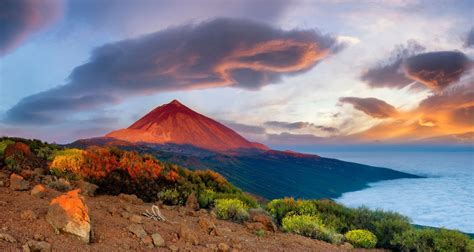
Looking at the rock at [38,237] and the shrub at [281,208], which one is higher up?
the rock at [38,237]

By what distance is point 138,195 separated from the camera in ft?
36.6

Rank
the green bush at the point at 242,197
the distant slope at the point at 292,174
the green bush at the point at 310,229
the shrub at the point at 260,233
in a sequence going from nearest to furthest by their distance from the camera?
1. the shrub at the point at 260,233
2. the green bush at the point at 310,229
3. the green bush at the point at 242,197
4. the distant slope at the point at 292,174

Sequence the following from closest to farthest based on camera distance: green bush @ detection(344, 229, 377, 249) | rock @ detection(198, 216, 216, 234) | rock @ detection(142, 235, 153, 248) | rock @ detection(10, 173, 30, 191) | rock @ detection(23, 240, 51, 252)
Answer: rock @ detection(23, 240, 51, 252) → rock @ detection(142, 235, 153, 248) → rock @ detection(198, 216, 216, 234) → rock @ detection(10, 173, 30, 191) → green bush @ detection(344, 229, 377, 249)

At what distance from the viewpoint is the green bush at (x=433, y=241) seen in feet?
31.1

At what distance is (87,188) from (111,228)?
3457 millimetres

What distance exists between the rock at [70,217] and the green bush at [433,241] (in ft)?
25.3

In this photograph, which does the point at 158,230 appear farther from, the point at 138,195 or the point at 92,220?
the point at 138,195

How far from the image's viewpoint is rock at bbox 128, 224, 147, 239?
6883mm

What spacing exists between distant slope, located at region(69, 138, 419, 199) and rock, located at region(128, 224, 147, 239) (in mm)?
23749

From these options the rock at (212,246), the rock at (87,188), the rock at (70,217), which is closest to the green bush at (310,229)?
the rock at (212,246)

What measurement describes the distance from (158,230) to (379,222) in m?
7.11

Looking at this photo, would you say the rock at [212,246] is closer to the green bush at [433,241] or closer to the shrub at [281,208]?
the shrub at [281,208]

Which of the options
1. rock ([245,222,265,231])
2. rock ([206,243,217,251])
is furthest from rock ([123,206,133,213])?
rock ([245,222,265,231])

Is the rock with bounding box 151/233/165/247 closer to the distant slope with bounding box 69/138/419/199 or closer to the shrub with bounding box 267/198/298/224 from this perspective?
the shrub with bounding box 267/198/298/224
